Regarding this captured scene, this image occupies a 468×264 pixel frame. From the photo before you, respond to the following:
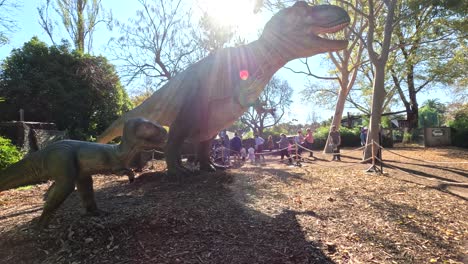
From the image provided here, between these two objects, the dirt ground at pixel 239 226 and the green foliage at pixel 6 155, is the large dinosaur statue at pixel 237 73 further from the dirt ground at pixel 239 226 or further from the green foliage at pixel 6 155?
the green foliage at pixel 6 155

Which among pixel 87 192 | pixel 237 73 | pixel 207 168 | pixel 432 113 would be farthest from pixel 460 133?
pixel 432 113

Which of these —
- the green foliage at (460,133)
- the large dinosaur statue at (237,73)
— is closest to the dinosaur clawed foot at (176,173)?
the large dinosaur statue at (237,73)

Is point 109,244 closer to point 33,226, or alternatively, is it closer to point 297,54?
point 33,226

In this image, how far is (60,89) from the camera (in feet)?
44.6

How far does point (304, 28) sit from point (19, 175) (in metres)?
4.69

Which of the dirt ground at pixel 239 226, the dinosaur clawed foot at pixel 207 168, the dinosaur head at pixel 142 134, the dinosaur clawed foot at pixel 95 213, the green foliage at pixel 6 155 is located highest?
the dinosaur head at pixel 142 134

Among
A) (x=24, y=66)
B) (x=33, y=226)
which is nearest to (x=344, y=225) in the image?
(x=33, y=226)

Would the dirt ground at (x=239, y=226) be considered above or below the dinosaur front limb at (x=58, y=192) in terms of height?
below

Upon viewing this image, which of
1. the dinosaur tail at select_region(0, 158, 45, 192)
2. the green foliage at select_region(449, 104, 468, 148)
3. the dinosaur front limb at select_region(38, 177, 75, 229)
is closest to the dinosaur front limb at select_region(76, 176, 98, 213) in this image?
the dinosaur front limb at select_region(38, 177, 75, 229)

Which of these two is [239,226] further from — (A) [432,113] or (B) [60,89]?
(A) [432,113]

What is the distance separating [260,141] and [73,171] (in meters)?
10.8

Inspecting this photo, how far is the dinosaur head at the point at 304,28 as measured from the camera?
18.3 feet

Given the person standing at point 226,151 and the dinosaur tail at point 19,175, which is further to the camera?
the person standing at point 226,151

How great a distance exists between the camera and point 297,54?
5.72m
